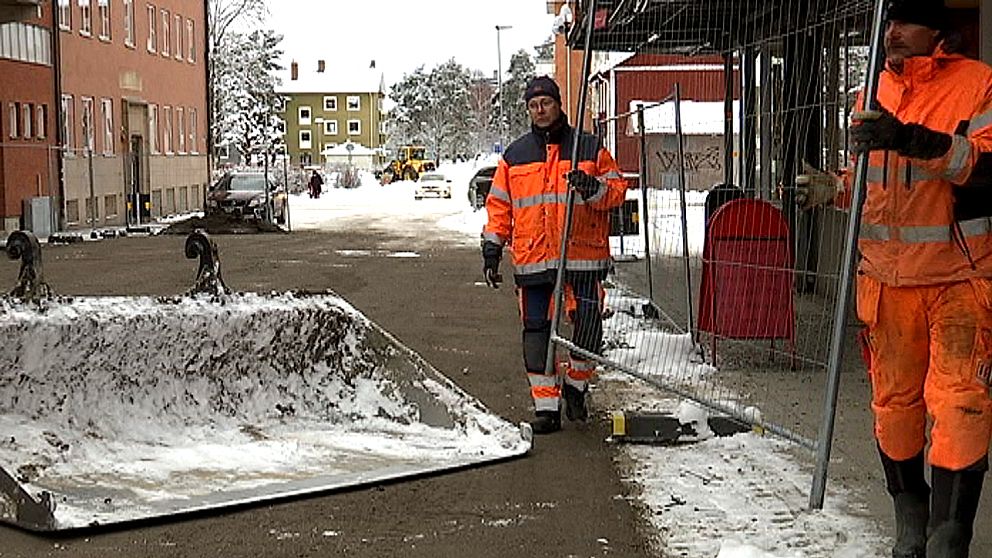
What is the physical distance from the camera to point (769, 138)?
9.35 metres

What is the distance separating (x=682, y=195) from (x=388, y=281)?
7.27 metres

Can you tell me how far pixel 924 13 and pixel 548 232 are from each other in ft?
10.8

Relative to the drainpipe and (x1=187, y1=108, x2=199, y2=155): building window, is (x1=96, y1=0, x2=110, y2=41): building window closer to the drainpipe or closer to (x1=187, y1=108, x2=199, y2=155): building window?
the drainpipe

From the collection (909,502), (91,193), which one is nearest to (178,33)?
(91,193)

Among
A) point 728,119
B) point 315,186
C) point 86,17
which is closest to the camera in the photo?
point 728,119

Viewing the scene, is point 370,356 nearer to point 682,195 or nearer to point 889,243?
point 889,243

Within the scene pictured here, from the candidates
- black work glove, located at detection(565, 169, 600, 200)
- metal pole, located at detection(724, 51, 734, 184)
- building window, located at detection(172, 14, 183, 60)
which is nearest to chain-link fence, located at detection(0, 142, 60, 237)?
building window, located at detection(172, 14, 183, 60)

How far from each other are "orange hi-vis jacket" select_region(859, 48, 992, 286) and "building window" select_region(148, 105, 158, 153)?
133 ft

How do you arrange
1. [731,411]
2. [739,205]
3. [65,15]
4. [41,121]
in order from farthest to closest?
[65,15] < [41,121] < [739,205] < [731,411]

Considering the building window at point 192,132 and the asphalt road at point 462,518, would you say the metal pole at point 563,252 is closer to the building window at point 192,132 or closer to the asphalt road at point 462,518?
the asphalt road at point 462,518

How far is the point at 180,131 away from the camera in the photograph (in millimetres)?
47906

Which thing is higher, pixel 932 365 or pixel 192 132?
pixel 192 132

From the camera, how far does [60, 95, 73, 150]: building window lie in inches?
1368

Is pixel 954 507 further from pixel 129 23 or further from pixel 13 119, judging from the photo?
pixel 129 23
